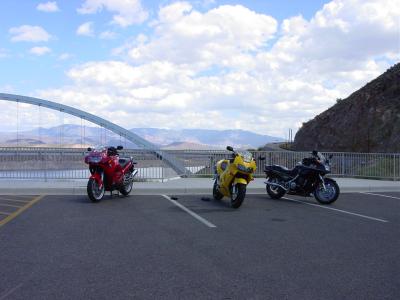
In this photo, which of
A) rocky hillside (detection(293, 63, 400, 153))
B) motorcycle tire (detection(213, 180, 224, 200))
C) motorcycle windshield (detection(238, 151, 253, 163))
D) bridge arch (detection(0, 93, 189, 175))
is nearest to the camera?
motorcycle windshield (detection(238, 151, 253, 163))

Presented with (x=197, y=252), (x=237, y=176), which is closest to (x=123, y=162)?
(x=237, y=176)

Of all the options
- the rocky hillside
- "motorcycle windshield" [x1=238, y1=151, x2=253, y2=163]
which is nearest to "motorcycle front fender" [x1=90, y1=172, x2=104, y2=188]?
"motorcycle windshield" [x1=238, y1=151, x2=253, y2=163]

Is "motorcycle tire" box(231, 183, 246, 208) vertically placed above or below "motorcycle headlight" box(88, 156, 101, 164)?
below

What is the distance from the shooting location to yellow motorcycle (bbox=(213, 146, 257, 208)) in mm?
10742

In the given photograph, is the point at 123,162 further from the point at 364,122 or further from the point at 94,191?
the point at 364,122

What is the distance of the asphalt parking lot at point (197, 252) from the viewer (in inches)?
193

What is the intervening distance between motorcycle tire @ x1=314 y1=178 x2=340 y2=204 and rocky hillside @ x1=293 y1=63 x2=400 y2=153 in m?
26.5

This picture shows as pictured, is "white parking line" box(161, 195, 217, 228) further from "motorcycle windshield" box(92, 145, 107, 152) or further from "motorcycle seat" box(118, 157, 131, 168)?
"motorcycle windshield" box(92, 145, 107, 152)

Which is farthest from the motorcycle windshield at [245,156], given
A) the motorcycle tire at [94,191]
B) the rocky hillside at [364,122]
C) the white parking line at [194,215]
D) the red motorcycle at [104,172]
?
the rocky hillside at [364,122]

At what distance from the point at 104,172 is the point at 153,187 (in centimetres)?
301

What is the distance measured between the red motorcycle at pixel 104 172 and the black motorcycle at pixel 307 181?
3.84 meters

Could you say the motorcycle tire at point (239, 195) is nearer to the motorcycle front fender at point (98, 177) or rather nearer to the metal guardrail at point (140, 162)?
the motorcycle front fender at point (98, 177)

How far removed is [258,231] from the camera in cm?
808

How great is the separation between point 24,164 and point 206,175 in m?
6.32
